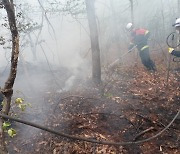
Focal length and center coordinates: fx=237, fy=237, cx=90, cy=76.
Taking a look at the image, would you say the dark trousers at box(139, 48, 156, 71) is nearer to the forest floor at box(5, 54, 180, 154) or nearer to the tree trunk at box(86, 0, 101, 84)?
the forest floor at box(5, 54, 180, 154)

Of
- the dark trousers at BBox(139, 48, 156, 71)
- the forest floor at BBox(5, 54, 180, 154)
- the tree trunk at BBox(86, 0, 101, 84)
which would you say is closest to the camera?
the forest floor at BBox(5, 54, 180, 154)

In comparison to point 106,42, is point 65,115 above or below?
below

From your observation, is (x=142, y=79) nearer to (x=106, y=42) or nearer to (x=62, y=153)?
(x=62, y=153)

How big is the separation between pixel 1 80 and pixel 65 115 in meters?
7.11

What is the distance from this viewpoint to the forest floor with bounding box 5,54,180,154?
484cm

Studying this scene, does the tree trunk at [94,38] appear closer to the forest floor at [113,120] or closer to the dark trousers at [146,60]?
the forest floor at [113,120]

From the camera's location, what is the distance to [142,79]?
345 inches

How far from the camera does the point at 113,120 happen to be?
18.7 ft

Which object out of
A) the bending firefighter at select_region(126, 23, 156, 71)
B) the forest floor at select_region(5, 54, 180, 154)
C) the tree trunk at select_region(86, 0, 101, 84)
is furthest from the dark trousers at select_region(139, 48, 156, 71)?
the tree trunk at select_region(86, 0, 101, 84)

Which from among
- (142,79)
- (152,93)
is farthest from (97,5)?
(152,93)

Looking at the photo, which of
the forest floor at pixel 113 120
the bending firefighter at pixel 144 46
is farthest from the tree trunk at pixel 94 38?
the bending firefighter at pixel 144 46

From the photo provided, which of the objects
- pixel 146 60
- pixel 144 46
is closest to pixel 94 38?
pixel 144 46

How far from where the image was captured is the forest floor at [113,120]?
4836 millimetres

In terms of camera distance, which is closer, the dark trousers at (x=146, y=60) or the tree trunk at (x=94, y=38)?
the tree trunk at (x=94, y=38)
